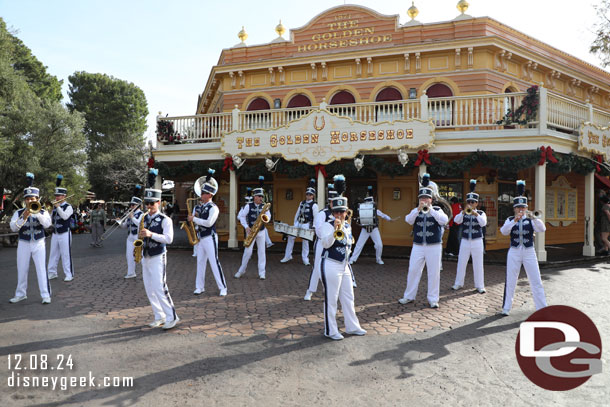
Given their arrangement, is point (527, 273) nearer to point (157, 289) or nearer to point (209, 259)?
point (209, 259)

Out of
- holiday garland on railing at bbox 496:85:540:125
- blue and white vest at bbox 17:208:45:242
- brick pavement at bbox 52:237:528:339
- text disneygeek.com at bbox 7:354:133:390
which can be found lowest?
brick pavement at bbox 52:237:528:339

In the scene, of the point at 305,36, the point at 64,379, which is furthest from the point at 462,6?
the point at 64,379

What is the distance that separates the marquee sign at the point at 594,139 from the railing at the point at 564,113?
1.09 feet

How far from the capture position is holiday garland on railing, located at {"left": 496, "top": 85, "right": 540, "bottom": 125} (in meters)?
12.0

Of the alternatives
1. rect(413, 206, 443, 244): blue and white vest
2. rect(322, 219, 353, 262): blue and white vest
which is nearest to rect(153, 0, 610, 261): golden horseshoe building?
rect(413, 206, 443, 244): blue and white vest

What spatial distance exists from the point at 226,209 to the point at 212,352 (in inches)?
560

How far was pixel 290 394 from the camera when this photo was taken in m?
3.71

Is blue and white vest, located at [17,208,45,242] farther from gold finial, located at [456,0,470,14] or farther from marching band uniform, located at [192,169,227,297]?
gold finial, located at [456,0,470,14]

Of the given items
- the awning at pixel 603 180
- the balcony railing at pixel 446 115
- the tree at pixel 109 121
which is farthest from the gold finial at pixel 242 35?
the tree at pixel 109 121

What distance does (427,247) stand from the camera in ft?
23.3

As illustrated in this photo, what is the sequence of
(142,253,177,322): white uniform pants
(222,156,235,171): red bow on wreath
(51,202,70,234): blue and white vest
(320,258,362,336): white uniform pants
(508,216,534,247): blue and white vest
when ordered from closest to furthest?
(320,258,362,336): white uniform pants, (142,253,177,322): white uniform pants, (508,216,534,247): blue and white vest, (51,202,70,234): blue and white vest, (222,156,235,171): red bow on wreath

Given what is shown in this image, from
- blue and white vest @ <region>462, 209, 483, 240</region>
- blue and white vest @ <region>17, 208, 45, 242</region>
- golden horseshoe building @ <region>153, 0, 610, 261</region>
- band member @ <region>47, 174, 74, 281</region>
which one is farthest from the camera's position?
golden horseshoe building @ <region>153, 0, 610, 261</region>

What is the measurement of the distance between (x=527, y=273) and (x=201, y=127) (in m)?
12.2

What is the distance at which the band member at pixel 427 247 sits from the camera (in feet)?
22.8
